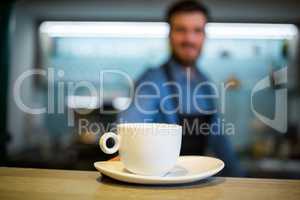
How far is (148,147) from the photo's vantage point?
472mm

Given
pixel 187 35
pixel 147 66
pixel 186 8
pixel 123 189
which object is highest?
pixel 186 8

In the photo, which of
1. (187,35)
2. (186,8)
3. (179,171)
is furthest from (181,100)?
(179,171)

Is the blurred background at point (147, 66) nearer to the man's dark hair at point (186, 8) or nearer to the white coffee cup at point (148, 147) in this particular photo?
the man's dark hair at point (186, 8)

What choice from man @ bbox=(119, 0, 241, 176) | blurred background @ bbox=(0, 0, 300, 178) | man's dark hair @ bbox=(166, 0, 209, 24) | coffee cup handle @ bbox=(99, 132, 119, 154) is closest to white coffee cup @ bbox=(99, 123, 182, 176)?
coffee cup handle @ bbox=(99, 132, 119, 154)

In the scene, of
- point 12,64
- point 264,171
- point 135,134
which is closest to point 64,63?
point 12,64

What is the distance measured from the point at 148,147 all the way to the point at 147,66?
1.12m

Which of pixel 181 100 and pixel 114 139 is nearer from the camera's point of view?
pixel 114 139

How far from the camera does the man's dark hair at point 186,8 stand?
5.16 ft

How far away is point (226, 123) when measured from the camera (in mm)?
1596

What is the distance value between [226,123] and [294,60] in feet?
1.46

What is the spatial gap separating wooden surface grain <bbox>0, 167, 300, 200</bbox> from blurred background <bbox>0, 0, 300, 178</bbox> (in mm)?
1022

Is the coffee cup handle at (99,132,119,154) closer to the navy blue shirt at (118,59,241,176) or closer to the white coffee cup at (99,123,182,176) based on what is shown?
the white coffee cup at (99,123,182,176)

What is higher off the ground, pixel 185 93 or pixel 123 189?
pixel 185 93

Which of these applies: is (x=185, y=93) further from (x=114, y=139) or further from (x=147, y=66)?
(x=114, y=139)
